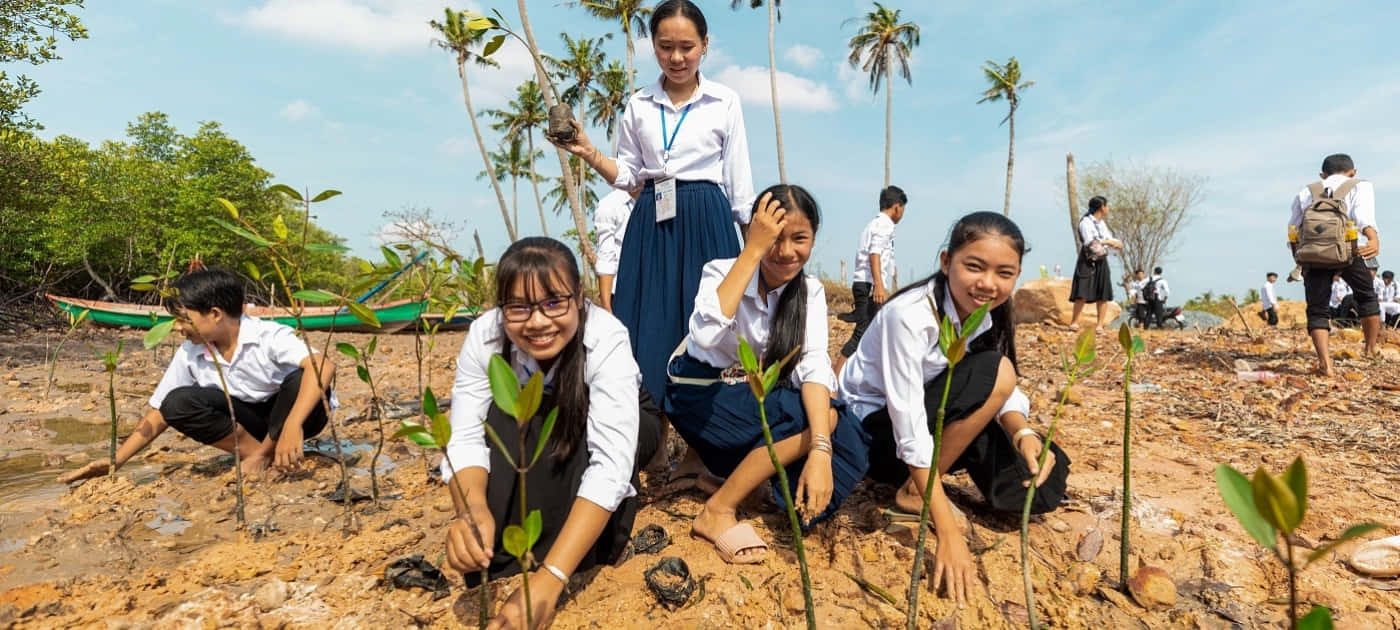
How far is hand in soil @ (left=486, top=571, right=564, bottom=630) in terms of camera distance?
1444mm

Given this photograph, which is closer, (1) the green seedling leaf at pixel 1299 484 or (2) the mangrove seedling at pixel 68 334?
(1) the green seedling leaf at pixel 1299 484

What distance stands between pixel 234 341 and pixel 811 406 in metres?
2.37

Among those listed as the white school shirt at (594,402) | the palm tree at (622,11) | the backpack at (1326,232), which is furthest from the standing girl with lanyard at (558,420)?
the palm tree at (622,11)

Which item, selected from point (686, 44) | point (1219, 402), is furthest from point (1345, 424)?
point (686, 44)

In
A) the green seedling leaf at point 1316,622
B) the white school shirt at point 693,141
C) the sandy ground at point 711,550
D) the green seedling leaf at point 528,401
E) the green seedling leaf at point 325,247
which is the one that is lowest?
the sandy ground at point 711,550

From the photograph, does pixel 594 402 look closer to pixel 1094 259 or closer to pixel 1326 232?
pixel 1326 232

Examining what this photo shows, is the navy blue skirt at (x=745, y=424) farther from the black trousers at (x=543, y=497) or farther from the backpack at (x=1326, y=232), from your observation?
the backpack at (x=1326, y=232)

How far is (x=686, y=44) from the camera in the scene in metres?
2.40

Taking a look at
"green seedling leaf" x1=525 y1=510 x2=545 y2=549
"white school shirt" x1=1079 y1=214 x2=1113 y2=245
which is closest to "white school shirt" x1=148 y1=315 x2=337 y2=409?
"green seedling leaf" x1=525 y1=510 x2=545 y2=549

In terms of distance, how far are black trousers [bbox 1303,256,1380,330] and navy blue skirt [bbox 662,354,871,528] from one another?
422 centimetres

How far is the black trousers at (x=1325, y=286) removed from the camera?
4430 millimetres

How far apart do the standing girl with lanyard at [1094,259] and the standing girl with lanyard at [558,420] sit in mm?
6542

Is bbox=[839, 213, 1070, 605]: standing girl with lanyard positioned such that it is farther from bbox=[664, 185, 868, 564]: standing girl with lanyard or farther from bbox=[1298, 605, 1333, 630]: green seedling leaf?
bbox=[1298, 605, 1333, 630]: green seedling leaf

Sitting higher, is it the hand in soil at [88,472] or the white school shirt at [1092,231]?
the white school shirt at [1092,231]
